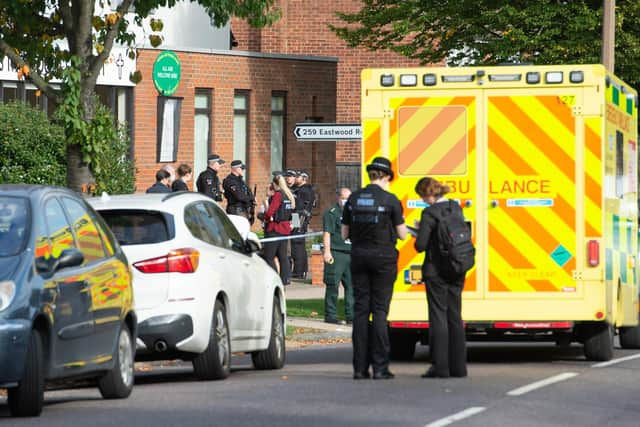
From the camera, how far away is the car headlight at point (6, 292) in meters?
10.6

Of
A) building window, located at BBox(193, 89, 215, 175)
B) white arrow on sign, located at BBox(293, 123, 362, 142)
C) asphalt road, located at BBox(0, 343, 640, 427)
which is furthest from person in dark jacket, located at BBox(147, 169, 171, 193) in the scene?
building window, located at BBox(193, 89, 215, 175)

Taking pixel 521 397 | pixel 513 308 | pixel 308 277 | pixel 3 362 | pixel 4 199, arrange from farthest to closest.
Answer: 1. pixel 308 277
2. pixel 513 308
3. pixel 521 397
4. pixel 4 199
5. pixel 3 362

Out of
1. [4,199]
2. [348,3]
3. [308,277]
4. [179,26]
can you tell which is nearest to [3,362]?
[4,199]

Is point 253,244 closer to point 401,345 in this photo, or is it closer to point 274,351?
point 274,351

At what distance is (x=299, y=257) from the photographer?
98.5ft

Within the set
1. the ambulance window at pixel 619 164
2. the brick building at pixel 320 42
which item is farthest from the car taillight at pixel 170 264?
the brick building at pixel 320 42

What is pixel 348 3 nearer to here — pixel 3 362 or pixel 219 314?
pixel 219 314

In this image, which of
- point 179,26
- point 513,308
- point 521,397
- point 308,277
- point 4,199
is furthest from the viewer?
point 179,26

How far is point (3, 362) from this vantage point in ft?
34.3

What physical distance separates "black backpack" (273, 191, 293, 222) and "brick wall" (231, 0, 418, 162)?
18.0 metres

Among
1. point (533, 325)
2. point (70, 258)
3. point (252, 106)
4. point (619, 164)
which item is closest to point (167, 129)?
point (252, 106)

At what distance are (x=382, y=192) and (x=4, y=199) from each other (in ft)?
11.8

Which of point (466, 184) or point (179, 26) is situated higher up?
point (179, 26)

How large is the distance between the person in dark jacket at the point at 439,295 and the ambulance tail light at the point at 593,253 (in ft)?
4.92
